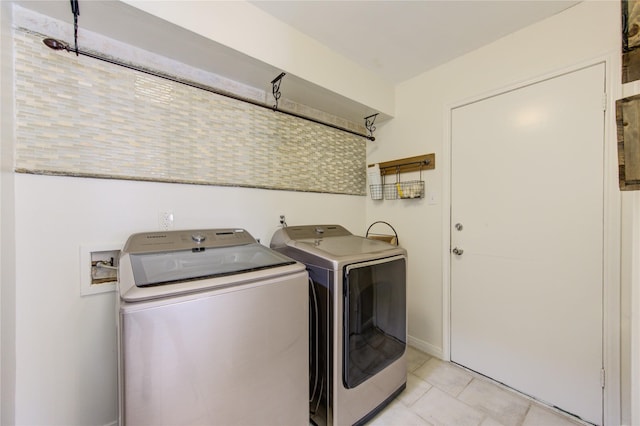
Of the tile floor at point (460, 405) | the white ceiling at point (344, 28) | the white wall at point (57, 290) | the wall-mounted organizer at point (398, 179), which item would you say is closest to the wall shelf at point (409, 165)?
the wall-mounted organizer at point (398, 179)

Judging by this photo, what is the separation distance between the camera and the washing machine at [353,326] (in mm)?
1366

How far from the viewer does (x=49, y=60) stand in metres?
1.23

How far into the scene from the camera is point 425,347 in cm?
231

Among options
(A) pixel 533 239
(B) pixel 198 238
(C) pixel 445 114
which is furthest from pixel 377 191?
(B) pixel 198 238

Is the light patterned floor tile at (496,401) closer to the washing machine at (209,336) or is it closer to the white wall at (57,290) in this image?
the washing machine at (209,336)

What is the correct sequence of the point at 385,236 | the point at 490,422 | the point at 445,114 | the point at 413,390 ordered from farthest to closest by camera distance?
the point at 385,236
the point at 445,114
the point at 413,390
the point at 490,422

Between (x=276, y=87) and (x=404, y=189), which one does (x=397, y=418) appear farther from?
(x=276, y=87)

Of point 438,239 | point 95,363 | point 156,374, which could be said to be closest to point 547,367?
point 438,239

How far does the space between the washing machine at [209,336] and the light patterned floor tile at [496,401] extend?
48.3 inches

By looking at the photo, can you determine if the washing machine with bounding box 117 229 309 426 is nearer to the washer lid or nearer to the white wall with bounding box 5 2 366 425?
the washer lid

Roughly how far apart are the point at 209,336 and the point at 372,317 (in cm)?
99

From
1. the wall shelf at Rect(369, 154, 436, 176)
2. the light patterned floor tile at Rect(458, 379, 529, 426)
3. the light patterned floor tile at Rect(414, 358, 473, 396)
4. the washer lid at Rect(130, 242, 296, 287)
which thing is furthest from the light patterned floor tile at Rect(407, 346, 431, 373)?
the wall shelf at Rect(369, 154, 436, 176)

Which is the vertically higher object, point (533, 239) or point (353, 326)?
point (533, 239)

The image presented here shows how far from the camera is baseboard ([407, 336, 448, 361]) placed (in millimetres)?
2225
